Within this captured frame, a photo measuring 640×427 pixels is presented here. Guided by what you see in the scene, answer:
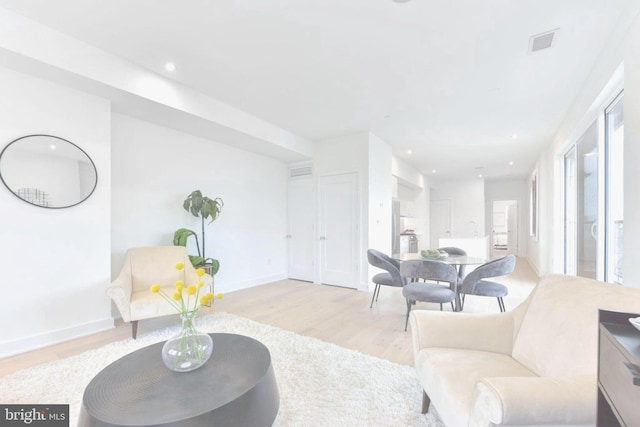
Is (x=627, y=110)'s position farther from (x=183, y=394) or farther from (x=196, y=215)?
(x=196, y=215)

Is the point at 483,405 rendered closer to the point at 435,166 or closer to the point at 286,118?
the point at 286,118

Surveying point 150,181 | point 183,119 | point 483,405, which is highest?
point 183,119

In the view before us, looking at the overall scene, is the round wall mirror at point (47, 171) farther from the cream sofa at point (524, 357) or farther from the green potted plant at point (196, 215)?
the cream sofa at point (524, 357)


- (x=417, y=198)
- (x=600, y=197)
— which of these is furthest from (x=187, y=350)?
(x=417, y=198)

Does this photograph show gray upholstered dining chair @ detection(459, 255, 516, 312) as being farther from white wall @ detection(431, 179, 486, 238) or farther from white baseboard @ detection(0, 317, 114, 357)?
white wall @ detection(431, 179, 486, 238)

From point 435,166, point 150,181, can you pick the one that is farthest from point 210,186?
point 435,166

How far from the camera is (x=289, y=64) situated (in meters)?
2.86

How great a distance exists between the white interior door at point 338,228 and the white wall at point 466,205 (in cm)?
618

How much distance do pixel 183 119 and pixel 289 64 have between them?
1669mm

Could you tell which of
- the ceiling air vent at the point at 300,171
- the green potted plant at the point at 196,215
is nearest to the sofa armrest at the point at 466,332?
the green potted plant at the point at 196,215

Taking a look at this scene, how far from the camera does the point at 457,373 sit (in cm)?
132

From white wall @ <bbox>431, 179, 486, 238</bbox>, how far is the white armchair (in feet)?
29.6

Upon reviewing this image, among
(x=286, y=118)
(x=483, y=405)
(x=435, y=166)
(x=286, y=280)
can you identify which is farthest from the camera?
(x=435, y=166)
